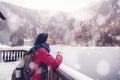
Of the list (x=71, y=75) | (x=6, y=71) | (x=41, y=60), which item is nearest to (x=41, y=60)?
(x=41, y=60)

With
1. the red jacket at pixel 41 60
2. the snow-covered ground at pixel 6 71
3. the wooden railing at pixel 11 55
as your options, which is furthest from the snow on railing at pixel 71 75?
the wooden railing at pixel 11 55

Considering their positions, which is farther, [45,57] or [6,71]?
[6,71]

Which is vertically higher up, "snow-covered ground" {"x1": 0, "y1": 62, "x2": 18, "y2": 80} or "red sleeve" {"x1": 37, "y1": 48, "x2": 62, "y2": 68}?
"red sleeve" {"x1": 37, "y1": 48, "x2": 62, "y2": 68}

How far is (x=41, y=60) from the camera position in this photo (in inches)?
138

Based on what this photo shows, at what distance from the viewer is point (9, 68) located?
1112 cm

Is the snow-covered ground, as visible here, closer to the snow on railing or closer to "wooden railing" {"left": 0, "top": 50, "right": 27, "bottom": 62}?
"wooden railing" {"left": 0, "top": 50, "right": 27, "bottom": 62}

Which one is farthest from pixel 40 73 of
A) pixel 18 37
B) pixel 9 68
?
pixel 18 37

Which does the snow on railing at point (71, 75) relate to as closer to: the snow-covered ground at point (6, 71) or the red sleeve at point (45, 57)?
the red sleeve at point (45, 57)

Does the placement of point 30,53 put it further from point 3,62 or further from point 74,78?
point 3,62

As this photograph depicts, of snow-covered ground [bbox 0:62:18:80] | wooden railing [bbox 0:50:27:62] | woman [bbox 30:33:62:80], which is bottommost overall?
snow-covered ground [bbox 0:62:18:80]

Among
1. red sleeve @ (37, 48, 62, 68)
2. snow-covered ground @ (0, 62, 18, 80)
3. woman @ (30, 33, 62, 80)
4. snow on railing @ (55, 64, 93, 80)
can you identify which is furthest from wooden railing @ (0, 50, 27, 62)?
snow on railing @ (55, 64, 93, 80)

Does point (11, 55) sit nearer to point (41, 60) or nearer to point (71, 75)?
point (41, 60)

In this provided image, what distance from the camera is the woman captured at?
3.47 metres

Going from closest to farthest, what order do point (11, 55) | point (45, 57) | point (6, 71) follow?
point (45, 57), point (6, 71), point (11, 55)
